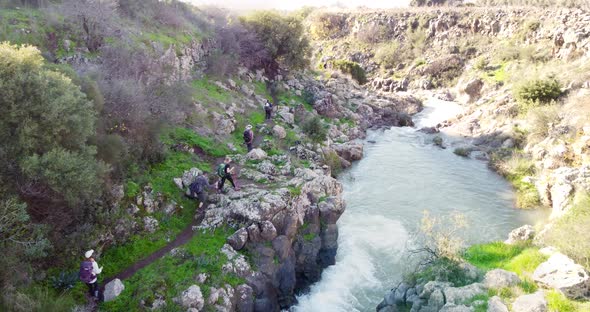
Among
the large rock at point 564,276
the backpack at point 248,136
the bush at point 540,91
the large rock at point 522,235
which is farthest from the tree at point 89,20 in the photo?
the bush at point 540,91

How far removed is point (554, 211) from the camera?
831 inches

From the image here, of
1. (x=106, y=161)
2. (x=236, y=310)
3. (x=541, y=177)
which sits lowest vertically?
(x=236, y=310)

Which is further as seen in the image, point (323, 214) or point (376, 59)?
point (376, 59)

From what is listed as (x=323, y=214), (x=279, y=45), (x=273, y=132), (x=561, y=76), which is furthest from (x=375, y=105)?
(x=323, y=214)

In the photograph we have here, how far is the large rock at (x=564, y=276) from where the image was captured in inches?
487

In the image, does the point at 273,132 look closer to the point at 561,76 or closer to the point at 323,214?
the point at 323,214

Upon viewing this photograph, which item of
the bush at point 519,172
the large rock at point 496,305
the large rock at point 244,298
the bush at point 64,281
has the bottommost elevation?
the large rock at point 244,298

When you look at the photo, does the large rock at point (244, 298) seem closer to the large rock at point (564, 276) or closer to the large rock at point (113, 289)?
the large rock at point (113, 289)

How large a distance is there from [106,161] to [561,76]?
36.6m

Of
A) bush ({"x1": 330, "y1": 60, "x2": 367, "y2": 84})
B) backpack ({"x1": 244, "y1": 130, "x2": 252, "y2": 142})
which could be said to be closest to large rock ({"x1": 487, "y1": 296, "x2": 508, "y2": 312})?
backpack ({"x1": 244, "y1": 130, "x2": 252, "y2": 142})

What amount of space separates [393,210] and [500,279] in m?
9.55

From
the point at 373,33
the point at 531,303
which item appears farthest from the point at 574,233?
the point at 373,33

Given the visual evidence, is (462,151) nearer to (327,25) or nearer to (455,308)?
(455,308)

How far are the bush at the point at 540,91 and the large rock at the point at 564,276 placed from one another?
22684 mm
